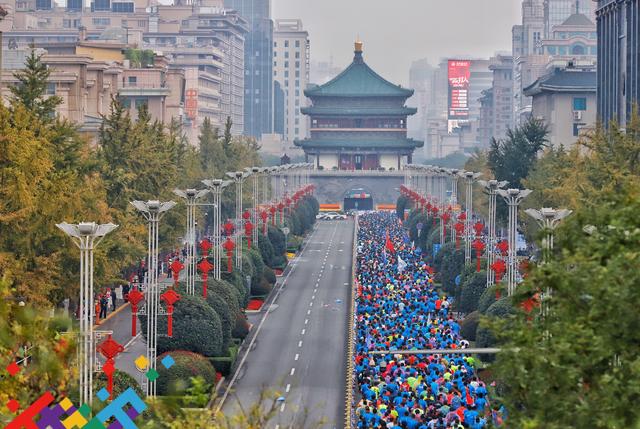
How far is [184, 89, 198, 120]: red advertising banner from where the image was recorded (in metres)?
186

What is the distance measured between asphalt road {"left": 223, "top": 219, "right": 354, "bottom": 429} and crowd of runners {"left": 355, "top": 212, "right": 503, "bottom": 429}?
1.26 metres

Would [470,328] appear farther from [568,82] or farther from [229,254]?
[568,82]

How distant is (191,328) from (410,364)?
24.6 feet

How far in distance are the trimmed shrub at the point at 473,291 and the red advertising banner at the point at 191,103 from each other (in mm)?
121516

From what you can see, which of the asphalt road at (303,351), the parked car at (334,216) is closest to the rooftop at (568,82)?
the parked car at (334,216)

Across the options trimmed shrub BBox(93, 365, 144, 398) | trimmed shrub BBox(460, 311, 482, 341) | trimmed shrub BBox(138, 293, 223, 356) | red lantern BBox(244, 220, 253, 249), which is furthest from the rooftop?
trimmed shrub BBox(93, 365, 144, 398)

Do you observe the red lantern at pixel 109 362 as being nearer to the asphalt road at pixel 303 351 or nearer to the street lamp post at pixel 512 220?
the asphalt road at pixel 303 351

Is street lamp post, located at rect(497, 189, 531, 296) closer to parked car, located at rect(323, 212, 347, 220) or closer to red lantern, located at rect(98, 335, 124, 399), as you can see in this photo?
red lantern, located at rect(98, 335, 124, 399)

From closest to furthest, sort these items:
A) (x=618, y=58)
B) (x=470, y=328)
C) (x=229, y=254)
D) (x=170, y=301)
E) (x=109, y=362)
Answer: (x=109, y=362), (x=170, y=301), (x=470, y=328), (x=229, y=254), (x=618, y=58)

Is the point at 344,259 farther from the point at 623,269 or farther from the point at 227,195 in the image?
the point at 623,269

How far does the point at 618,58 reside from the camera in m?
104

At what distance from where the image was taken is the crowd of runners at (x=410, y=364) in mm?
40000

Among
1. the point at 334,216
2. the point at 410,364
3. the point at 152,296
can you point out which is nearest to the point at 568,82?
the point at 334,216

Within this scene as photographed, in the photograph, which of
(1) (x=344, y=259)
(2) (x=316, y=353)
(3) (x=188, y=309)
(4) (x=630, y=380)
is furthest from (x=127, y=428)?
(1) (x=344, y=259)
